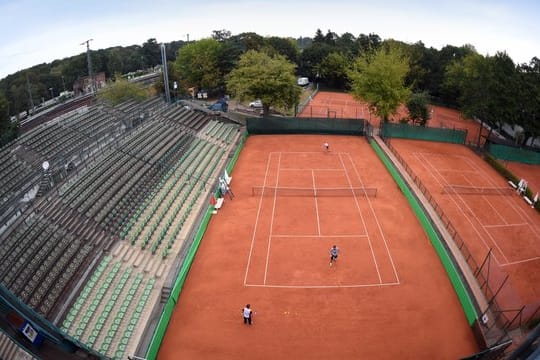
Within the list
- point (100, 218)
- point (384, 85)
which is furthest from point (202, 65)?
point (100, 218)

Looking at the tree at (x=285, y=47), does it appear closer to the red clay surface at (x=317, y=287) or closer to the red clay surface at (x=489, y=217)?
the red clay surface at (x=489, y=217)

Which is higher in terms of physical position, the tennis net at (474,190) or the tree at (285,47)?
the tree at (285,47)

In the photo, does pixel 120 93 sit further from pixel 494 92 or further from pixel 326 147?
pixel 494 92

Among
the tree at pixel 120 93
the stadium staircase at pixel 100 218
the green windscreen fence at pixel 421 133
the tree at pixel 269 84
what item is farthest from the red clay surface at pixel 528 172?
the tree at pixel 120 93

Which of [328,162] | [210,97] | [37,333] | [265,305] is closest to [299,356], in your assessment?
[265,305]

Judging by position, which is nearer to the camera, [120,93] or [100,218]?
[100,218]

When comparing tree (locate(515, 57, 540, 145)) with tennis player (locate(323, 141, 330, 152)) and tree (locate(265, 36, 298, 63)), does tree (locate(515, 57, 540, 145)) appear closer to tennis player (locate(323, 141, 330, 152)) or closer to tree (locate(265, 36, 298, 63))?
tennis player (locate(323, 141, 330, 152))
